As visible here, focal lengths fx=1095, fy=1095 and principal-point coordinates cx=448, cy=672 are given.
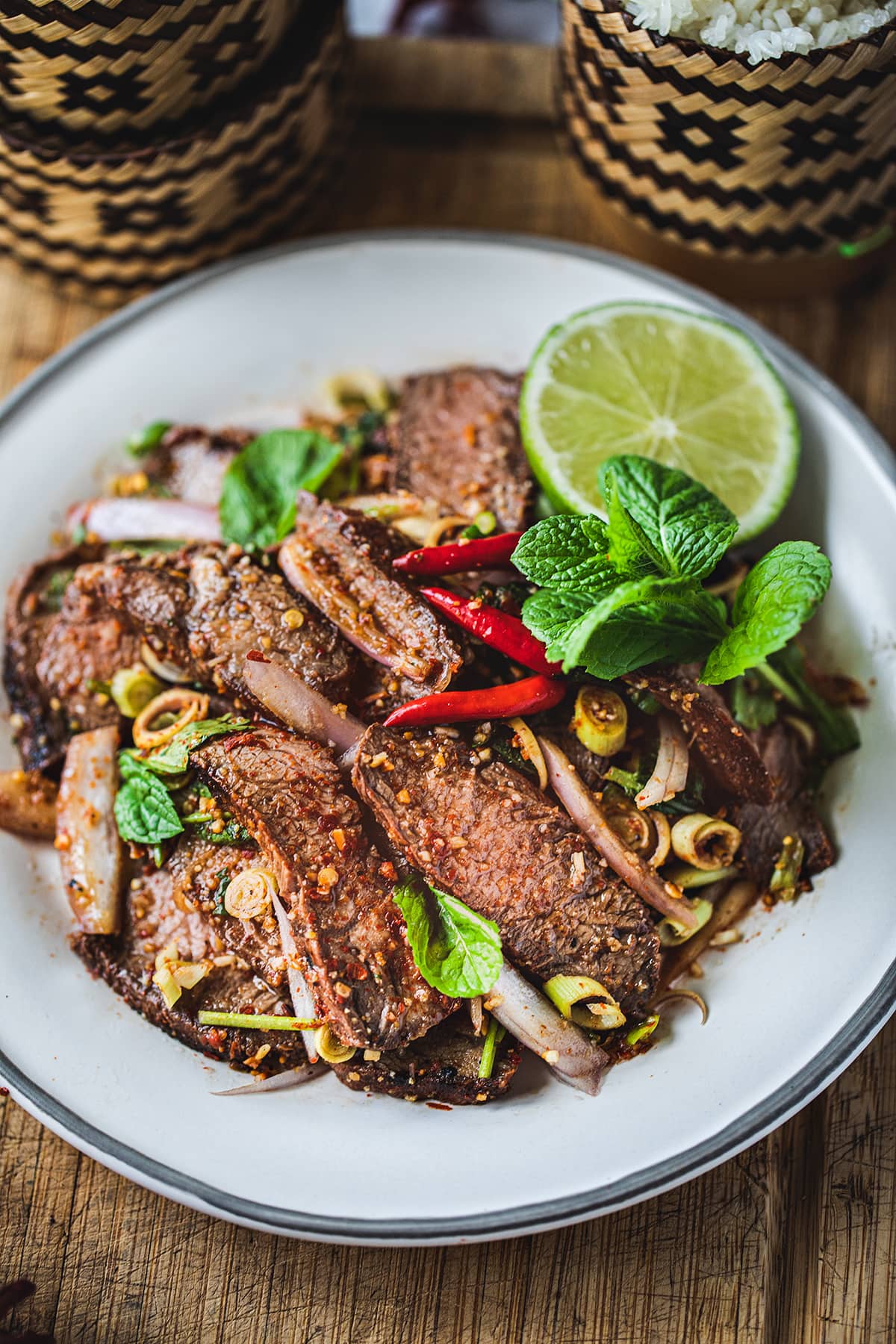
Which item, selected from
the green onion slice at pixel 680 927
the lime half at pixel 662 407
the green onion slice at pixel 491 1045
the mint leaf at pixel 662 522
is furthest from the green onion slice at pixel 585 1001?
the lime half at pixel 662 407

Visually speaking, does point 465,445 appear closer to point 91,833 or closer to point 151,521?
point 151,521

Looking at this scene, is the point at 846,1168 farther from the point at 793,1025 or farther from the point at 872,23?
the point at 872,23

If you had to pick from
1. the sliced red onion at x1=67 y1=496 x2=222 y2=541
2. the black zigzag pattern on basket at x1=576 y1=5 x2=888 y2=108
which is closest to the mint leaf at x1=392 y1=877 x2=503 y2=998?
the sliced red onion at x1=67 y1=496 x2=222 y2=541

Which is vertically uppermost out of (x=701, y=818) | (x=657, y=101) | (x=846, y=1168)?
(x=657, y=101)

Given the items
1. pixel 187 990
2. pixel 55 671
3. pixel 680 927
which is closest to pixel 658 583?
pixel 680 927

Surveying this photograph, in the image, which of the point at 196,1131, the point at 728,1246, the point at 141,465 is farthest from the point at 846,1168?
the point at 141,465

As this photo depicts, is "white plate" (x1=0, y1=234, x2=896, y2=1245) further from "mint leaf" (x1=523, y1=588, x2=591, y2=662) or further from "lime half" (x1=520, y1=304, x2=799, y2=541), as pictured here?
"mint leaf" (x1=523, y1=588, x2=591, y2=662)
